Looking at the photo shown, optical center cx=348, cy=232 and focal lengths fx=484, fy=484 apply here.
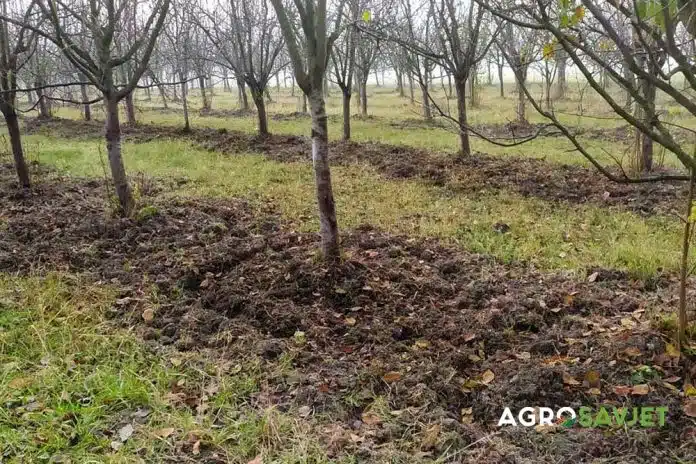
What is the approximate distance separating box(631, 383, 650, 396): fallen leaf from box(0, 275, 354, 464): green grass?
5.44 feet

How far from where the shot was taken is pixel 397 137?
13539 mm

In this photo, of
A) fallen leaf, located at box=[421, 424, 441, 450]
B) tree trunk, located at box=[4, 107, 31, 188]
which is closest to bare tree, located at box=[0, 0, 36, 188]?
tree trunk, located at box=[4, 107, 31, 188]

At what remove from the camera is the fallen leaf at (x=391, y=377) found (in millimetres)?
2908

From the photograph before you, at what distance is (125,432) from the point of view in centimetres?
251

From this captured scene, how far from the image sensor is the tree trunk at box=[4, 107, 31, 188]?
684 cm

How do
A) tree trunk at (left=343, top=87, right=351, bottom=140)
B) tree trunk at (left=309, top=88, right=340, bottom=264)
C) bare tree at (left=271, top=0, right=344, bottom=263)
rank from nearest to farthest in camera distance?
bare tree at (left=271, top=0, right=344, bottom=263), tree trunk at (left=309, top=88, right=340, bottom=264), tree trunk at (left=343, top=87, right=351, bottom=140)

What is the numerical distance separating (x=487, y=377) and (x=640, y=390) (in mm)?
777

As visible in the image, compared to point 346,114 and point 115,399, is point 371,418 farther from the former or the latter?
point 346,114

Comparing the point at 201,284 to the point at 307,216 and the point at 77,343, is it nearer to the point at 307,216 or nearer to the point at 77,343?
the point at 77,343

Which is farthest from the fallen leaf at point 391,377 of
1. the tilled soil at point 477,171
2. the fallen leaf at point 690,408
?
the tilled soil at point 477,171

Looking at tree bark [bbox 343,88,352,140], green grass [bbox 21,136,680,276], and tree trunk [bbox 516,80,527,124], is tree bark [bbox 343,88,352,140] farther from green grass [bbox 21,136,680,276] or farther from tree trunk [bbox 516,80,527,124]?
tree trunk [bbox 516,80,527,124]

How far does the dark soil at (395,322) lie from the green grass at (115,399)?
0.70ft


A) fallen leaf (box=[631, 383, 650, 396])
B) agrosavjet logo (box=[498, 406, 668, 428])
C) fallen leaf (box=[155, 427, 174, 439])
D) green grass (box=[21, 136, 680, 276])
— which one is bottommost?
agrosavjet logo (box=[498, 406, 668, 428])

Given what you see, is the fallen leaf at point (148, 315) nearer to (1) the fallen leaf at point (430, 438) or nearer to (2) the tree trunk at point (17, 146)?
(1) the fallen leaf at point (430, 438)
